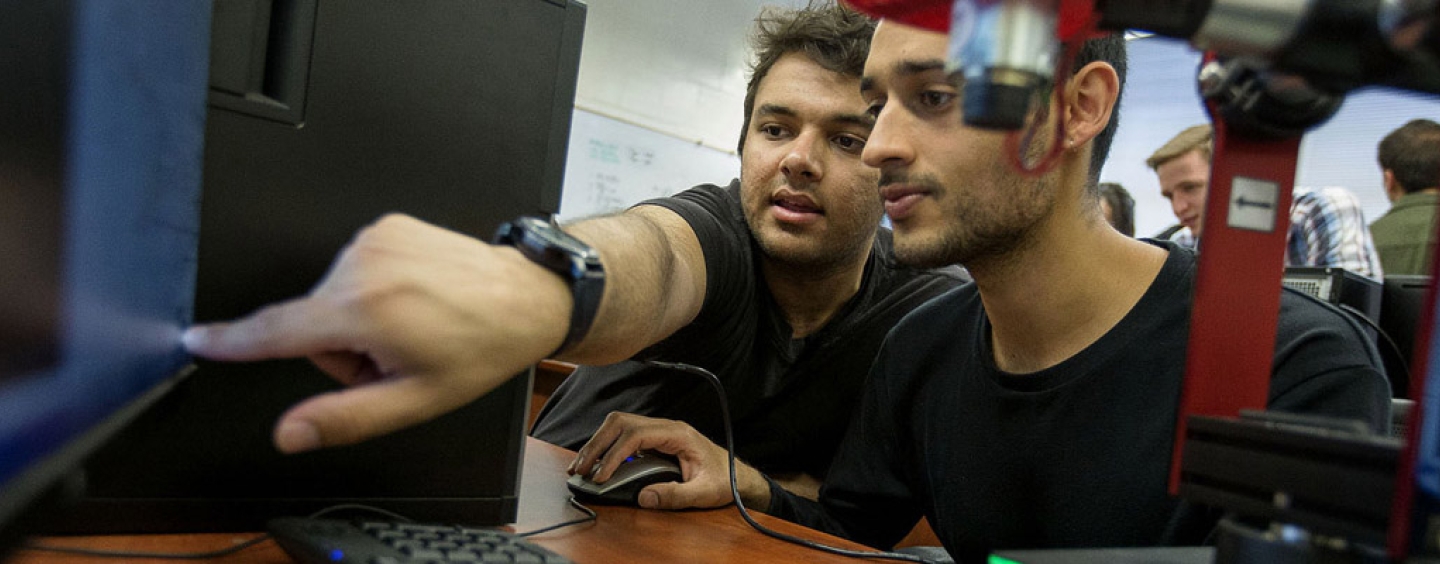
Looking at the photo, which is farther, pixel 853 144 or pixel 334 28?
pixel 853 144

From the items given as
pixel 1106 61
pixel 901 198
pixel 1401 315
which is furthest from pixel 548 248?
pixel 1401 315

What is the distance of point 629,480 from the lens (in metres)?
0.86

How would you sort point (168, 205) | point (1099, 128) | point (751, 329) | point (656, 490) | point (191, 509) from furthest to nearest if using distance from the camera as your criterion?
1. point (751, 329)
2. point (1099, 128)
3. point (656, 490)
4. point (191, 509)
5. point (168, 205)

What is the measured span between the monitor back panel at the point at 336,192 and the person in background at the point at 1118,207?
3.27 m

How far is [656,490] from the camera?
0.87m

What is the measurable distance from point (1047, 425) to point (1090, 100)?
39 centimetres

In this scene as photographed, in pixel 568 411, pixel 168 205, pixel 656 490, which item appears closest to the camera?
pixel 168 205

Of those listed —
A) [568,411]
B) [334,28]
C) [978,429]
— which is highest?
[334,28]

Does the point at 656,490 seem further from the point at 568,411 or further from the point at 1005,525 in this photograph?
the point at 568,411

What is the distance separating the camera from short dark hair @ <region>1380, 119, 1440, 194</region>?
2705 millimetres

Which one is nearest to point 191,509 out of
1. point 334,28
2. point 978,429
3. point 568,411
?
point 334,28

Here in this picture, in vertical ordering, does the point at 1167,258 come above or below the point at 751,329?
above

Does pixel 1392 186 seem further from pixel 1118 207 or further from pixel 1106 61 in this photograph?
pixel 1106 61

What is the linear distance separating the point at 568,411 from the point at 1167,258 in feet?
2.67
